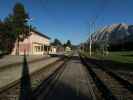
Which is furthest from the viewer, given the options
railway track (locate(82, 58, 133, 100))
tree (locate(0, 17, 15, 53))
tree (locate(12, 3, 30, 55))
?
tree (locate(12, 3, 30, 55))

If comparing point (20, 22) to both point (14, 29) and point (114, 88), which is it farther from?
point (114, 88)

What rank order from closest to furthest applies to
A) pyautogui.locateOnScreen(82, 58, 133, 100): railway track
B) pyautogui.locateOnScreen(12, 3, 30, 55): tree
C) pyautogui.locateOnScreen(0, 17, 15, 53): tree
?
1. pyautogui.locateOnScreen(82, 58, 133, 100): railway track
2. pyautogui.locateOnScreen(0, 17, 15, 53): tree
3. pyautogui.locateOnScreen(12, 3, 30, 55): tree

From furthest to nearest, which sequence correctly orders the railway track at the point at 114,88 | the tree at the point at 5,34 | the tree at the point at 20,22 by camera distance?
the tree at the point at 20,22 < the tree at the point at 5,34 < the railway track at the point at 114,88

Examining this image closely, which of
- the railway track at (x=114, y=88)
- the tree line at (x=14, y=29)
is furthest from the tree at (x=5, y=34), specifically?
the railway track at (x=114, y=88)

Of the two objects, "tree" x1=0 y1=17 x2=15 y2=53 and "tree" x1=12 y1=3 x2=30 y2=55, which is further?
"tree" x1=12 y1=3 x2=30 y2=55

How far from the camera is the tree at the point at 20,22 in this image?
7581 cm

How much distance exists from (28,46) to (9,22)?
10.8 meters

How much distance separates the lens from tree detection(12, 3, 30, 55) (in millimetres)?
75806

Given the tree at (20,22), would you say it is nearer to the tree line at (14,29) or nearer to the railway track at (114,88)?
the tree line at (14,29)

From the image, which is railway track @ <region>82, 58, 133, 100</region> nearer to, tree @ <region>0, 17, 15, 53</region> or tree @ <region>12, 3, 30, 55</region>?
tree @ <region>0, 17, 15, 53</region>

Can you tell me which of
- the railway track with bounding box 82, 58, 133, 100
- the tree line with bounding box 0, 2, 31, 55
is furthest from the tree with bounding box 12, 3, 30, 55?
the railway track with bounding box 82, 58, 133, 100

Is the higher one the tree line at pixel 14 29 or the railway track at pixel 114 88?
the tree line at pixel 14 29

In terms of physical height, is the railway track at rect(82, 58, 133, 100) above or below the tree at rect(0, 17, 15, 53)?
below

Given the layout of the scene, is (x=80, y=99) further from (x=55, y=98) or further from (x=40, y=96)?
(x=40, y=96)
